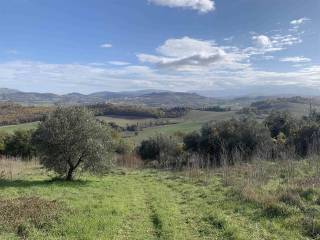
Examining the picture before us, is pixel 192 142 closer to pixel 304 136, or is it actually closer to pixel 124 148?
pixel 304 136

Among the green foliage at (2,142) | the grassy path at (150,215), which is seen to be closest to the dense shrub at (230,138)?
the grassy path at (150,215)

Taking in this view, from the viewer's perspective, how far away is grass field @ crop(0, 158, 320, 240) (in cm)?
1141

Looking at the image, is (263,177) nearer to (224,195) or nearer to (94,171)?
(224,195)

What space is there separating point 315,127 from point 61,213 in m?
38.9

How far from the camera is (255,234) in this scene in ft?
37.4

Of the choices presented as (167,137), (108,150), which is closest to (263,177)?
(108,150)

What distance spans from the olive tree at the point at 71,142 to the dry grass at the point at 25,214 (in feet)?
29.3

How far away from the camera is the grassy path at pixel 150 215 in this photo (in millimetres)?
11391

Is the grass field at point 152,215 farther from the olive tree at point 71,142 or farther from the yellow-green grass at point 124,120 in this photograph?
the yellow-green grass at point 124,120

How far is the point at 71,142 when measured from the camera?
958 inches

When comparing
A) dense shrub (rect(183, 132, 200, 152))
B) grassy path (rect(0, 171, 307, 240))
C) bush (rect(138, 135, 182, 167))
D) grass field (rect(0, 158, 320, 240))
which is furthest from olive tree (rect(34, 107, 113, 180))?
dense shrub (rect(183, 132, 200, 152))

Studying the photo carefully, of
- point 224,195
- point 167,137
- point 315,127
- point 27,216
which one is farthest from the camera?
point 167,137

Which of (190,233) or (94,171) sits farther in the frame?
(94,171)

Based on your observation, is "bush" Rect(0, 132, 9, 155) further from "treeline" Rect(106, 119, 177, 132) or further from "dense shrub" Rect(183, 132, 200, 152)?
"treeline" Rect(106, 119, 177, 132)
